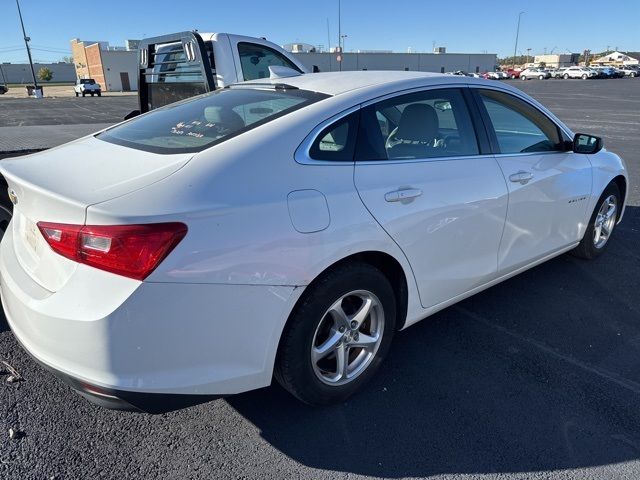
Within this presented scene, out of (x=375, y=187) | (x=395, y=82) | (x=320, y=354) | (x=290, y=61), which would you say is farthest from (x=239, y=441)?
(x=290, y=61)

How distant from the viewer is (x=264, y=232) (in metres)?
1.98

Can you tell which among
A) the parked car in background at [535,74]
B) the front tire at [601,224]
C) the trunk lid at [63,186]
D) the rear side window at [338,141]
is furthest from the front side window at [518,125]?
the parked car in background at [535,74]

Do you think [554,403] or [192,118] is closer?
[554,403]

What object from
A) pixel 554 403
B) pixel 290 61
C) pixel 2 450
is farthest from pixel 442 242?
pixel 290 61

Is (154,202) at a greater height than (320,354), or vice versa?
(154,202)

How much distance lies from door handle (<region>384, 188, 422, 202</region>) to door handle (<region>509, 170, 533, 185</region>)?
94 centimetres

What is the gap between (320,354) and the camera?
2428 millimetres

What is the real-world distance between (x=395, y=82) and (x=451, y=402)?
1.83 metres

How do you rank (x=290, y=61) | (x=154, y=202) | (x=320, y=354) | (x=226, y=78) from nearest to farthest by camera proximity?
(x=154, y=202) < (x=320, y=354) < (x=226, y=78) < (x=290, y=61)

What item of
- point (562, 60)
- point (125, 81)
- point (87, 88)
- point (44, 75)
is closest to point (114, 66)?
point (125, 81)

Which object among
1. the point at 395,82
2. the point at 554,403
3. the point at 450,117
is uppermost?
the point at 395,82

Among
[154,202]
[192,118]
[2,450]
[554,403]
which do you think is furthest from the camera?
[192,118]

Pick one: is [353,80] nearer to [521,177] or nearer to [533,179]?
[521,177]

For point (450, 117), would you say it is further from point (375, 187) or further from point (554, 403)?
point (554, 403)
